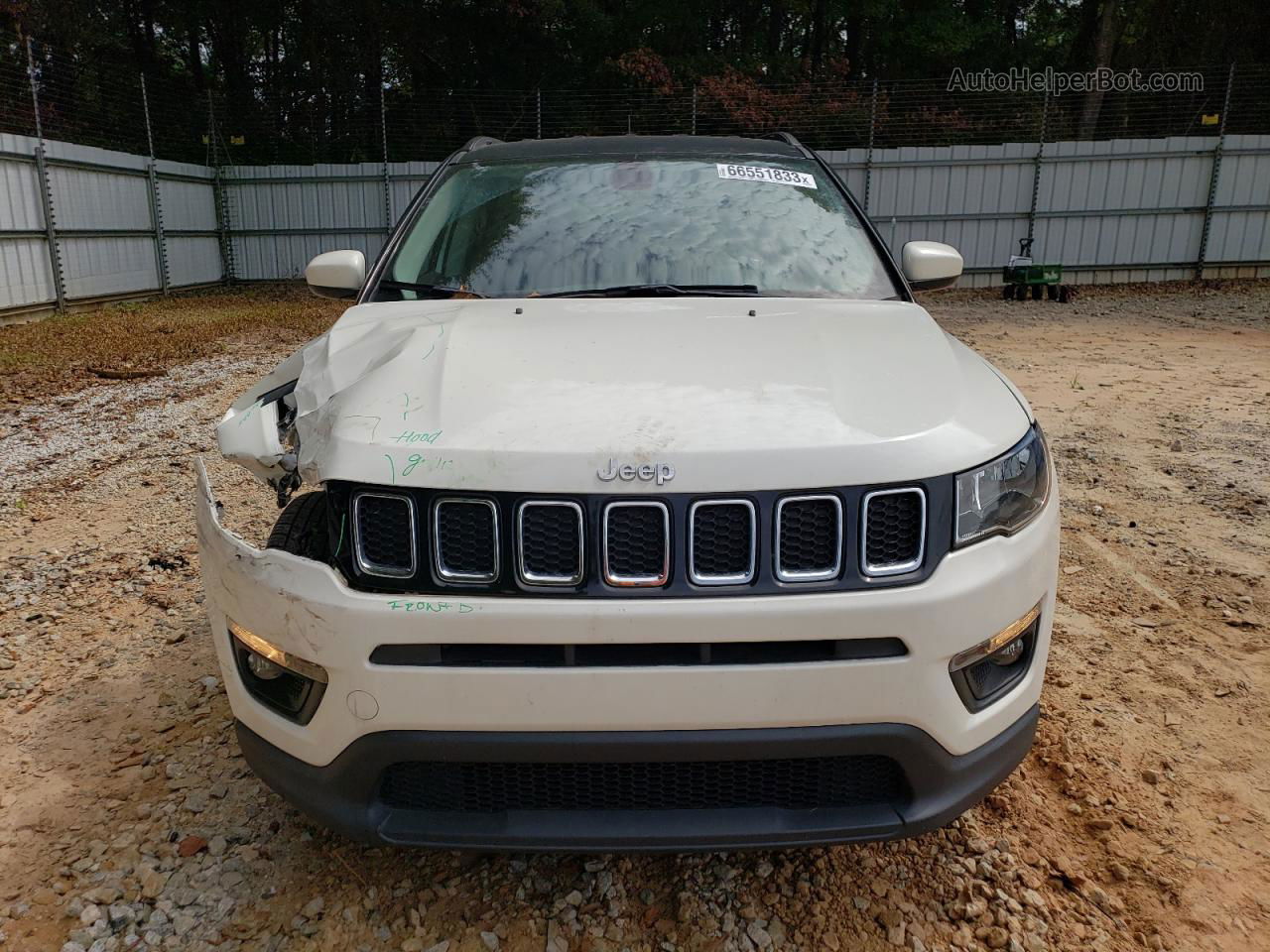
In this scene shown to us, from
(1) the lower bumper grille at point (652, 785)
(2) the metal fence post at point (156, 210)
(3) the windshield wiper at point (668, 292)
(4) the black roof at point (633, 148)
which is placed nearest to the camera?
(1) the lower bumper grille at point (652, 785)

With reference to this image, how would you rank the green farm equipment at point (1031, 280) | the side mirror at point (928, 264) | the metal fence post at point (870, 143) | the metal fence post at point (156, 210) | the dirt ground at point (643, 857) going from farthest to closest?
the metal fence post at point (870, 143), the metal fence post at point (156, 210), the green farm equipment at point (1031, 280), the side mirror at point (928, 264), the dirt ground at point (643, 857)

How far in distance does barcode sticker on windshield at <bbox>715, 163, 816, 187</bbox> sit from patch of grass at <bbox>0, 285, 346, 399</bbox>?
640cm

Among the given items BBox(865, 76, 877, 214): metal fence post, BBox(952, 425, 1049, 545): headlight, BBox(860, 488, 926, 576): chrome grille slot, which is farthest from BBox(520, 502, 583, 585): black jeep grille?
BBox(865, 76, 877, 214): metal fence post

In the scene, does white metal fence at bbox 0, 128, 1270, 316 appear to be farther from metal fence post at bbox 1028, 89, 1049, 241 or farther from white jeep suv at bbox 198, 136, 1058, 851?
white jeep suv at bbox 198, 136, 1058, 851

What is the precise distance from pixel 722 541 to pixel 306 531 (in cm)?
81

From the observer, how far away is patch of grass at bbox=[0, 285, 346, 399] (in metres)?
8.08

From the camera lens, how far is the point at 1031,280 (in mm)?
14094

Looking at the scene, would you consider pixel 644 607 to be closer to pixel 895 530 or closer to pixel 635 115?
pixel 895 530

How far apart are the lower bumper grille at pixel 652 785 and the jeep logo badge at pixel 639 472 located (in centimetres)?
52

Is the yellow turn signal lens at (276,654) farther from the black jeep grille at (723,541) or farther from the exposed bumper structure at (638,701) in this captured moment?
the black jeep grille at (723,541)

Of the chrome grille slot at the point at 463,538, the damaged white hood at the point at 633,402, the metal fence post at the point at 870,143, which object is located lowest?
the chrome grille slot at the point at 463,538

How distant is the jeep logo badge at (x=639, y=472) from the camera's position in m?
1.56

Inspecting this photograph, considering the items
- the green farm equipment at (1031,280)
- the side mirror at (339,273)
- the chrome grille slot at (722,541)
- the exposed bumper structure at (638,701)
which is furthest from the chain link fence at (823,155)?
the chrome grille slot at (722,541)

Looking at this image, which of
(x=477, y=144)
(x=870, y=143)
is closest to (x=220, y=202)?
(x=870, y=143)
